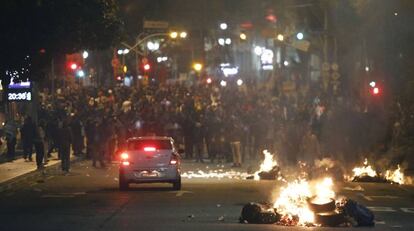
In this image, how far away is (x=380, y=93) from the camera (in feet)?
124

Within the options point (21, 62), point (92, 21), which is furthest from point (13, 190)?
point (92, 21)

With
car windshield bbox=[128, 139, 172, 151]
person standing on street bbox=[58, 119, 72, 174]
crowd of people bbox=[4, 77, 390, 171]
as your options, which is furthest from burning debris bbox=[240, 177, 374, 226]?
person standing on street bbox=[58, 119, 72, 174]

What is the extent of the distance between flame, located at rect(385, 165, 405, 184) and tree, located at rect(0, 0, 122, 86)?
9400 millimetres

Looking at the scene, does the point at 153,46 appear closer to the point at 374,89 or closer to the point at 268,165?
the point at 374,89

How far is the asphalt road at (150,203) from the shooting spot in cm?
1744

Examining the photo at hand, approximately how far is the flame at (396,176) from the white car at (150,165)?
656 cm

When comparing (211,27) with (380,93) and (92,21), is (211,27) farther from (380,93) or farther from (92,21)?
(92,21)

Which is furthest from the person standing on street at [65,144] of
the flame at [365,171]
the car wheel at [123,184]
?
the flame at [365,171]

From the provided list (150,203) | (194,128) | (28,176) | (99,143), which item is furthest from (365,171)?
(194,128)

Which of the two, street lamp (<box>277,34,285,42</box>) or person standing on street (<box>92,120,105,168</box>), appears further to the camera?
street lamp (<box>277,34,285,42</box>)

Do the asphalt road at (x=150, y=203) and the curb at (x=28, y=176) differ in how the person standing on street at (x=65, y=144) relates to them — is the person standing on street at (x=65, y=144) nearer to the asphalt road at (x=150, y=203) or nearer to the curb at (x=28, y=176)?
the curb at (x=28, y=176)

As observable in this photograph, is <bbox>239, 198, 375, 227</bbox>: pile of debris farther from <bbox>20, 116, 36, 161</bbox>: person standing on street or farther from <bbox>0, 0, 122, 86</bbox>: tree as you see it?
<bbox>20, 116, 36, 161</bbox>: person standing on street

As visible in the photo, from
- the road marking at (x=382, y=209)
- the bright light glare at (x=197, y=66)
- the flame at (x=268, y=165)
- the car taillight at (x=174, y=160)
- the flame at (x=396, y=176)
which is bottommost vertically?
the road marking at (x=382, y=209)

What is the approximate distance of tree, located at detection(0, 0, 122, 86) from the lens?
2506 cm
